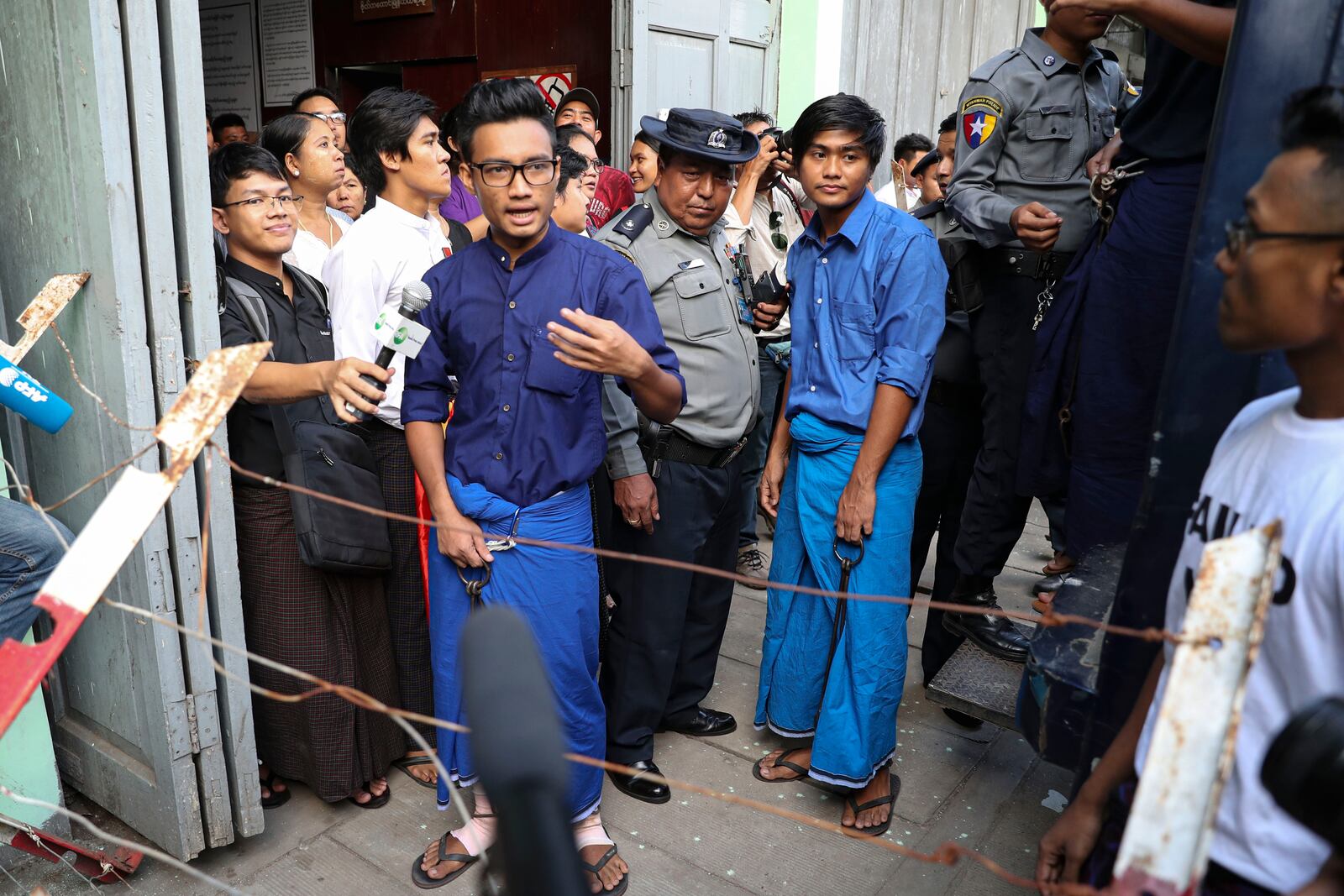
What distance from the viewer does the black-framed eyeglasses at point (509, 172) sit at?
7.94 ft

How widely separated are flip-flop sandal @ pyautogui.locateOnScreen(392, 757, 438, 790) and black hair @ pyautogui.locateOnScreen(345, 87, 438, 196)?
6.16 feet

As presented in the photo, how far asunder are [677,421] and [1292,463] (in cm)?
197

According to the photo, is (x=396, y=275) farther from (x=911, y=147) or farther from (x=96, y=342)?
(x=911, y=147)

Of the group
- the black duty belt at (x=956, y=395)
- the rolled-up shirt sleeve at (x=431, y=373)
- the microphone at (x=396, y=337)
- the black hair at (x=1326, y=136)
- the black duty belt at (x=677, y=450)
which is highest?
the black hair at (x=1326, y=136)

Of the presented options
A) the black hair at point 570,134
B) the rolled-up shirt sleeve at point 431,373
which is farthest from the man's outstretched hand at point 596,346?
the black hair at point 570,134

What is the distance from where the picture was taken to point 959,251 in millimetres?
3135

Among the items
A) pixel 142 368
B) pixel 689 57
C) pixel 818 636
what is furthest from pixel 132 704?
pixel 689 57

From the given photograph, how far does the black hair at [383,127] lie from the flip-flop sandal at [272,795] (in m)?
1.91

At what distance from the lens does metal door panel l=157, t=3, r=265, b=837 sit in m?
2.34

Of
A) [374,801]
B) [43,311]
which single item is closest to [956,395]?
[374,801]

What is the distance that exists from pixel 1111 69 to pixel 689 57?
3119 millimetres

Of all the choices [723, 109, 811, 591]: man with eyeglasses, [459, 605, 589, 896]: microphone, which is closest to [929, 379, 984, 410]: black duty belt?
[723, 109, 811, 591]: man with eyeglasses

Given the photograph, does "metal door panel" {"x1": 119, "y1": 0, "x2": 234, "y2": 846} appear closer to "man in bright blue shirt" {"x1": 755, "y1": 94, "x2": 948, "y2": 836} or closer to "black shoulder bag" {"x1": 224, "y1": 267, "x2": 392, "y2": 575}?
"black shoulder bag" {"x1": 224, "y1": 267, "x2": 392, "y2": 575}

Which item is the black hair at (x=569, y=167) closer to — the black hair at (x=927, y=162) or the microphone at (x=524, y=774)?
the black hair at (x=927, y=162)
